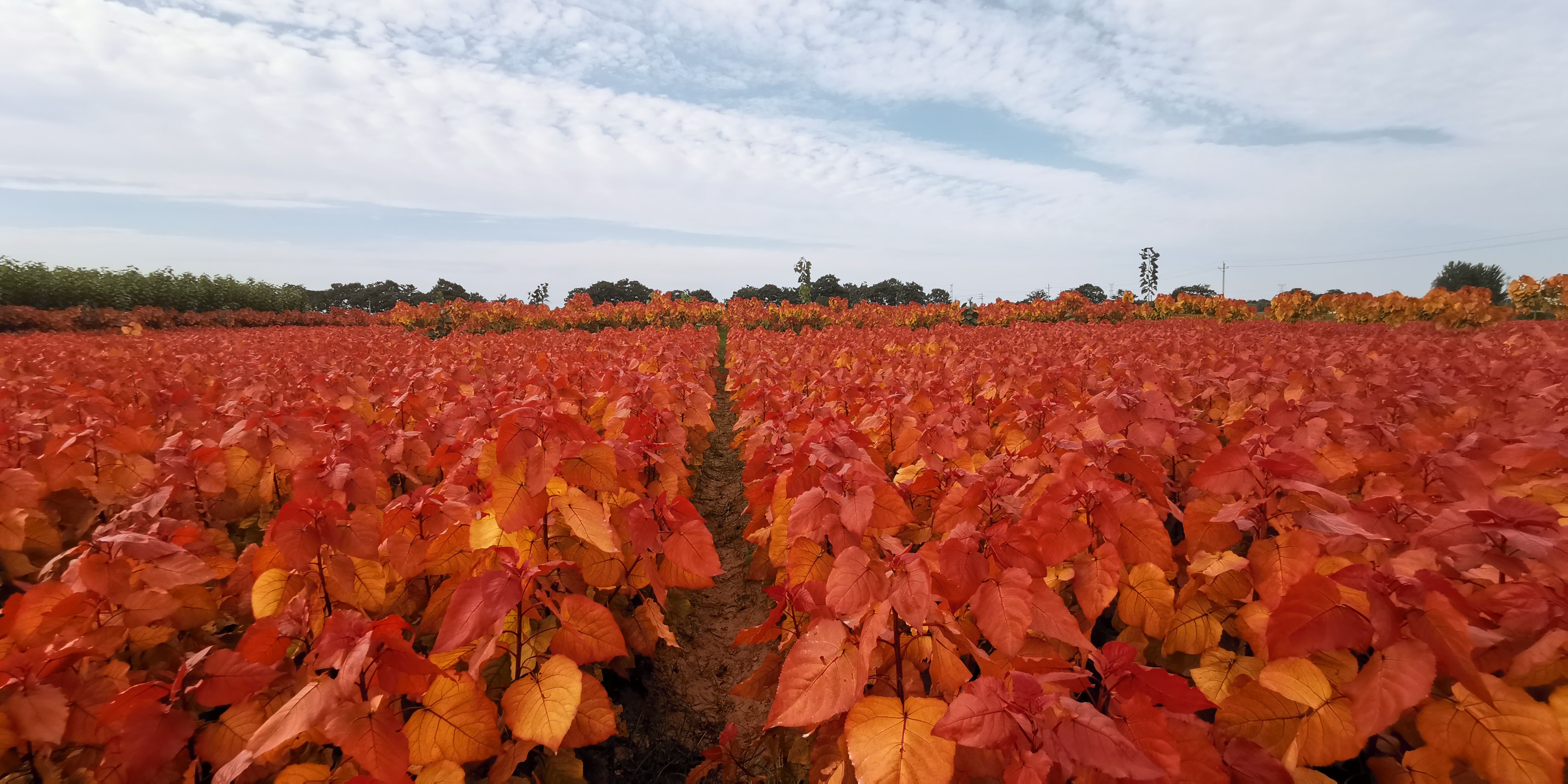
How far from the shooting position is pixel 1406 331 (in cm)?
1112

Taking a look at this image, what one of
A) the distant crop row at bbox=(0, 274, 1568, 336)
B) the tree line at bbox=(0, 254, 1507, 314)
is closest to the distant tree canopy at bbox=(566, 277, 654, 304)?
the tree line at bbox=(0, 254, 1507, 314)

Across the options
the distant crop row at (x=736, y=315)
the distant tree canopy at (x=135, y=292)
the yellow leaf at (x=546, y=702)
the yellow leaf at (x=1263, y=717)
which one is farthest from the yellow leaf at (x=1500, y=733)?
the distant tree canopy at (x=135, y=292)

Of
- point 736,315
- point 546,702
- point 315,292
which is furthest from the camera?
point 315,292

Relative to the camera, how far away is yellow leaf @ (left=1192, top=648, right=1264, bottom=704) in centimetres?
176

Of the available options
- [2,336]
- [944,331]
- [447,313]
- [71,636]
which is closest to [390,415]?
[71,636]

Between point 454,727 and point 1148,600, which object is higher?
point 1148,600

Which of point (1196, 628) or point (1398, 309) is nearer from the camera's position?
point (1196, 628)

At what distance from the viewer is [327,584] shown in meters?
2.11

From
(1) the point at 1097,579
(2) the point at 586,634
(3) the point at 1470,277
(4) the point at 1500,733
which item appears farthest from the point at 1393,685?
(3) the point at 1470,277

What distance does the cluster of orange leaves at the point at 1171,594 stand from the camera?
123cm

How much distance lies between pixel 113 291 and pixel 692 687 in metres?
45.6

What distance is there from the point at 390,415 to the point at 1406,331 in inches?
630

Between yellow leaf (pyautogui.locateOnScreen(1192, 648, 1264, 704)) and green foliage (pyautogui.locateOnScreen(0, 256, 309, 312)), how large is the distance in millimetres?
43031

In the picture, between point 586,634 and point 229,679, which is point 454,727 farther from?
point 229,679
